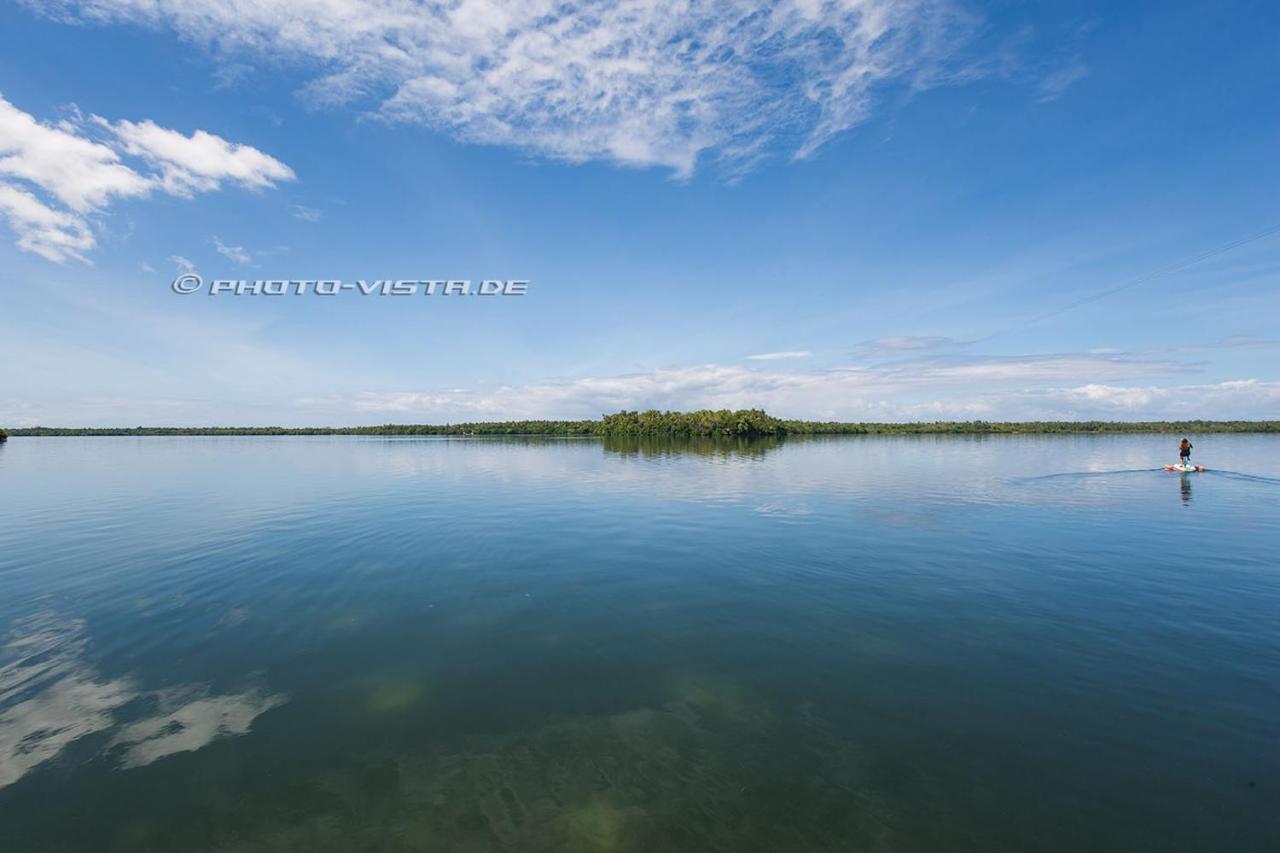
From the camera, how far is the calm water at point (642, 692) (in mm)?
6914

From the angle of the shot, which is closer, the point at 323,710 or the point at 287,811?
the point at 287,811

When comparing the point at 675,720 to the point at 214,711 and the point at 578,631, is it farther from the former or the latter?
the point at 214,711

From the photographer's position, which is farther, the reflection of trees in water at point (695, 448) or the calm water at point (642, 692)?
the reflection of trees in water at point (695, 448)

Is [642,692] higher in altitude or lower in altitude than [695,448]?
lower

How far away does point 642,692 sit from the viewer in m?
10.2

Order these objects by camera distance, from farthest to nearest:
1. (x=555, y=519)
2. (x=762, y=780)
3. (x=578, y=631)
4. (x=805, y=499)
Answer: (x=805, y=499), (x=555, y=519), (x=578, y=631), (x=762, y=780)

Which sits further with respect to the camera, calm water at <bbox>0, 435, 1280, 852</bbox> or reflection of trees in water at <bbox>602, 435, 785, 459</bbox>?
reflection of trees in water at <bbox>602, 435, 785, 459</bbox>

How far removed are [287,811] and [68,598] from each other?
580 inches

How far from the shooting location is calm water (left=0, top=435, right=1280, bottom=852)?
691 centimetres

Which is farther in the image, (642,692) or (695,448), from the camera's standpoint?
(695,448)

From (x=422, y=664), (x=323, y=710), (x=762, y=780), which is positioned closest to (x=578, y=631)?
(x=422, y=664)

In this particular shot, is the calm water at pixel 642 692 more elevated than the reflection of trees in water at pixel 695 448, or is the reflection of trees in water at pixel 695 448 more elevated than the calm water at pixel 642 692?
the reflection of trees in water at pixel 695 448

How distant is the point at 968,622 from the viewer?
13.5 meters

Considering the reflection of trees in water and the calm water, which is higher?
the reflection of trees in water
